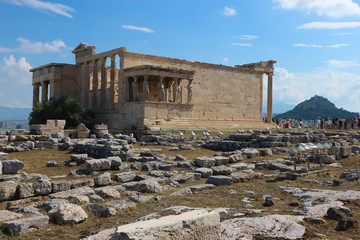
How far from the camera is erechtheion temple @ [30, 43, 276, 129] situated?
27.9 meters

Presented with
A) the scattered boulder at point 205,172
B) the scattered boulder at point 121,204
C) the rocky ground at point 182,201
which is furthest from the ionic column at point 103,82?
the scattered boulder at point 121,204

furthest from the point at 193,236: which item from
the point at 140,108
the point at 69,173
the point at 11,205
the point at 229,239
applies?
the point at 140,108

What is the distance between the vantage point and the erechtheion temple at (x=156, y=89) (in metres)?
27.9

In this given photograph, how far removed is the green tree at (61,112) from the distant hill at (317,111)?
91666 mm

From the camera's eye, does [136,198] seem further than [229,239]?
Yes

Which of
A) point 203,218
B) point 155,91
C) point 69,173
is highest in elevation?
point 155,91

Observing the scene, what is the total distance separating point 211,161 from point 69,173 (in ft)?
15.3

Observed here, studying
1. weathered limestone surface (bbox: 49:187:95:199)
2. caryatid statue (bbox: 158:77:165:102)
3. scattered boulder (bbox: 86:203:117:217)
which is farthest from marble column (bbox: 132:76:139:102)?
scattered boulder (bbox: 86:203:117:217)

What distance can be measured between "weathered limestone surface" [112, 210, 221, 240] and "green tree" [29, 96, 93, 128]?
25271mm

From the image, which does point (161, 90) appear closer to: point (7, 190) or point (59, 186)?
point (59, 186)

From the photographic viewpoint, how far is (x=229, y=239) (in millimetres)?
4531

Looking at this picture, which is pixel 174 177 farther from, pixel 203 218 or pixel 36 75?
pixel 36 75

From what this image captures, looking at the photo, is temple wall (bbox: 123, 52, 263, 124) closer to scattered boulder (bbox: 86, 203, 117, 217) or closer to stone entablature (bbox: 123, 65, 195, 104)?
stone entablature (bbox: 123, 65, 195, 104)

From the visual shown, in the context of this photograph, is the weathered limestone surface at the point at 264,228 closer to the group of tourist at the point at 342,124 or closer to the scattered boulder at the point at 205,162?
the scattered boulder at the point at 205,162
